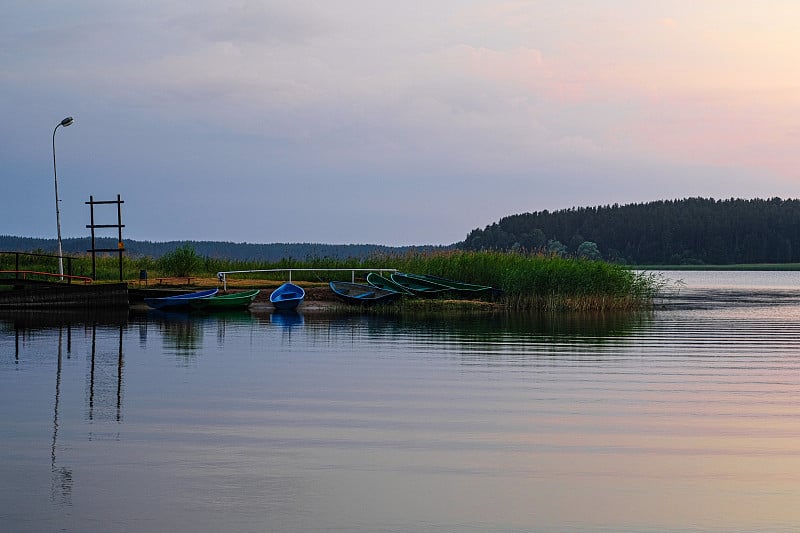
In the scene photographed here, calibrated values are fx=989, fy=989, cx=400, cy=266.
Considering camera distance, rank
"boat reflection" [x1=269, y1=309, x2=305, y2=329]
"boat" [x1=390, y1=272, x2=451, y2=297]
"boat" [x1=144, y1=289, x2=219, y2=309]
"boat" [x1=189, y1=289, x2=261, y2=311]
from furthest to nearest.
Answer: "boat" [x1=390, y1=272, x2=451, y2=297]
"boat" [x1=189, y1=289, x2=261, y2=311]
"boat" [x1=144, y1=289, x2=219, y2=309]
"boat reflection" [x1=269, y1=309, x2=305, y2=329]

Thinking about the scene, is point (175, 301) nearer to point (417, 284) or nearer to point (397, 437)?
point (417, 284)

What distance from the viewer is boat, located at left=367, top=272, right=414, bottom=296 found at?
4406 cm

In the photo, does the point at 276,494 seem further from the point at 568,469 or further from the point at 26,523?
the point at 568,469

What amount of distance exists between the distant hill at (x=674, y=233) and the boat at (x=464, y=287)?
120945 millimetres

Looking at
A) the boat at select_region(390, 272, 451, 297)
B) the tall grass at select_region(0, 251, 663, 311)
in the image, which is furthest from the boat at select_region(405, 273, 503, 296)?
the tall grass at select_region(0, 251, 663, 311)

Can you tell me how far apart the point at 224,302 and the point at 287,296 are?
2691 millimetres

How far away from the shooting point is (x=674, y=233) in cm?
17775

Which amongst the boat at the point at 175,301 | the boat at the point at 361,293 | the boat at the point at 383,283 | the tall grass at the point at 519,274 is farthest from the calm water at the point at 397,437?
the boat at the point at 383,283

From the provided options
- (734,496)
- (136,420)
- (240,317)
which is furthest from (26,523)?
(240,317)

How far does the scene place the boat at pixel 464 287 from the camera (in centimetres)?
4353

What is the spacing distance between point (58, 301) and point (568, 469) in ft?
115

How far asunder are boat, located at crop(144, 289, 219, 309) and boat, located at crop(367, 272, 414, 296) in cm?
747

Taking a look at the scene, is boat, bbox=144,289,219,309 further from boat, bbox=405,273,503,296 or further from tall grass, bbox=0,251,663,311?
boat, bbox=405,273,503,296

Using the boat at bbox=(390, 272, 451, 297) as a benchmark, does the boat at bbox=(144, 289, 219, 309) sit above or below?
below
